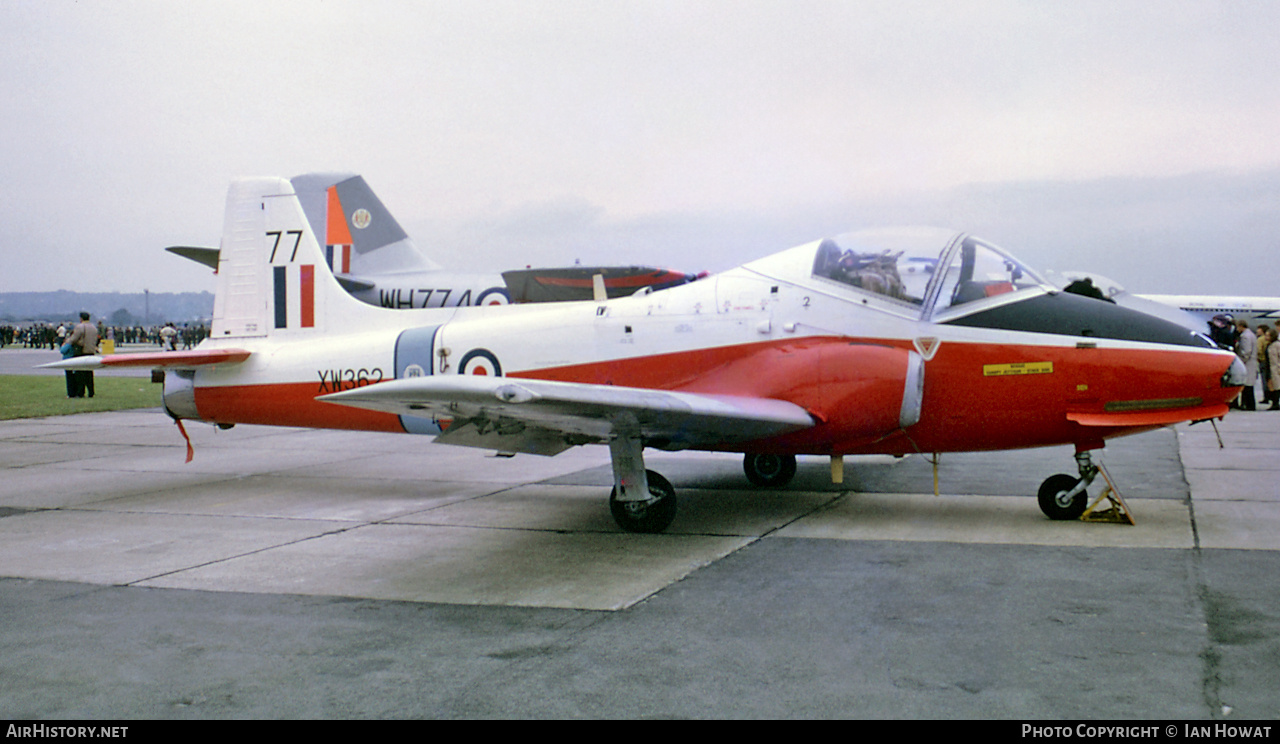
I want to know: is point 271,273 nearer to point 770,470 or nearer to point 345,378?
point 345,378

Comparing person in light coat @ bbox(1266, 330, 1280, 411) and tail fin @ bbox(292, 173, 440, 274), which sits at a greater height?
tail fin @ bbox(292, 173, 440, 274)

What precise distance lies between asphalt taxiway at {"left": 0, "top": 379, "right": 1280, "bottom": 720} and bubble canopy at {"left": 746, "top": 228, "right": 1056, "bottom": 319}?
5.57ft

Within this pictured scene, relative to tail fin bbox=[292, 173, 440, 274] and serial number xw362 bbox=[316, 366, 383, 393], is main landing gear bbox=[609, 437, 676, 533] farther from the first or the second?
tail fin bbox=[292, 173, 440, 274]

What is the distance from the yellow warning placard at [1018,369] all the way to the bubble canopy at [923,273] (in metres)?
0.47

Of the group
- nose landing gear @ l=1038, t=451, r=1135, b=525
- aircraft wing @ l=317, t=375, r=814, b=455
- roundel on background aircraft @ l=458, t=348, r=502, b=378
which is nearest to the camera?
aircraft wing @ l=317, t=375, r=814, b=455

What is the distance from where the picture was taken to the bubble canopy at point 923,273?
712 centimetres

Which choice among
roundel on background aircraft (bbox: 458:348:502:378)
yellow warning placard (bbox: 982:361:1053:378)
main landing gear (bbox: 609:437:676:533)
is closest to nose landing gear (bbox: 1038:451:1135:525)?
yellow warning placard (bbox: 982:361:1053:378)

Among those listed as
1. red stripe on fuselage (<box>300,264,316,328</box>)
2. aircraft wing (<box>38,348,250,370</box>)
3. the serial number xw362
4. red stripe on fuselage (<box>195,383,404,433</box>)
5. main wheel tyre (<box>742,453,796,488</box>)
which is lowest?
main wheel tyre (<box>742,453,796,488</box>)

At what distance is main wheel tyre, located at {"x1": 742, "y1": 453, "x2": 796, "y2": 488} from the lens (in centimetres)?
918

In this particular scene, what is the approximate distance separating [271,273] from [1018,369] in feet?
24.0

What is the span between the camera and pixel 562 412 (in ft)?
19.6

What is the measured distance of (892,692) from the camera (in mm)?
3705

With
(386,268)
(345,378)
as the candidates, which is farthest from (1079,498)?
(386,268)
